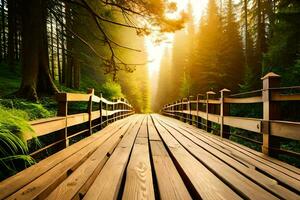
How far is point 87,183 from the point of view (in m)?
2.13

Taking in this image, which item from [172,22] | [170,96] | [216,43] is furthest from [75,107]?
[170,96]

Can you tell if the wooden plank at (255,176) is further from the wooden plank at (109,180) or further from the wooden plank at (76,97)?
the wooden plank at (76,97)

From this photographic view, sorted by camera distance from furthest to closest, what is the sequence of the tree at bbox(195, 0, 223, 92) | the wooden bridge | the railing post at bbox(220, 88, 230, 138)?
1. the tree at bbox(195, 0, 223, 92)
2. the railing post at bbox(220, 88, 230, 138)
3. the wooden bridge

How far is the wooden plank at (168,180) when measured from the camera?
1.91 metres

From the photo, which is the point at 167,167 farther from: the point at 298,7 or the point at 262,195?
the point at 298,7

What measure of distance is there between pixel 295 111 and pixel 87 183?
1188 cm

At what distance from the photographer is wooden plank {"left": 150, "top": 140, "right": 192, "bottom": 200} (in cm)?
191

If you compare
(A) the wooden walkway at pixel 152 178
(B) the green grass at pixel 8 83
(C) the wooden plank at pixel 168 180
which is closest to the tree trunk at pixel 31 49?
(B) the green grass at pixel 8 83

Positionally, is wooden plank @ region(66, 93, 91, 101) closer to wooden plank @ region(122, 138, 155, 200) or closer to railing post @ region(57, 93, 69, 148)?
railing post @ region(57, 93, 69, 148)

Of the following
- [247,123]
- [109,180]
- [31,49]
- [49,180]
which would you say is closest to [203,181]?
[109,180]

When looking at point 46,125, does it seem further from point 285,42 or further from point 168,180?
point 285,42

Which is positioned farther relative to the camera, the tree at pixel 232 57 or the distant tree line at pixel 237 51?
the tree at pixel 232 57

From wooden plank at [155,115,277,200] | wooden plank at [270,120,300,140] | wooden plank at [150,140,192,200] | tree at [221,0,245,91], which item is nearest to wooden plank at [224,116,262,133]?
wooden plank at [270,120,300,140]

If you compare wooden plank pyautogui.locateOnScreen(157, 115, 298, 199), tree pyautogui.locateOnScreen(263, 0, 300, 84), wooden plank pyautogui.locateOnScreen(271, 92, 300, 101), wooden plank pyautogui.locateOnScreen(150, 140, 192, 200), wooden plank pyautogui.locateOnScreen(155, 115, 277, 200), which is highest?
tree pyautogui.locateOnScreen(263, 0, 300, 84)
